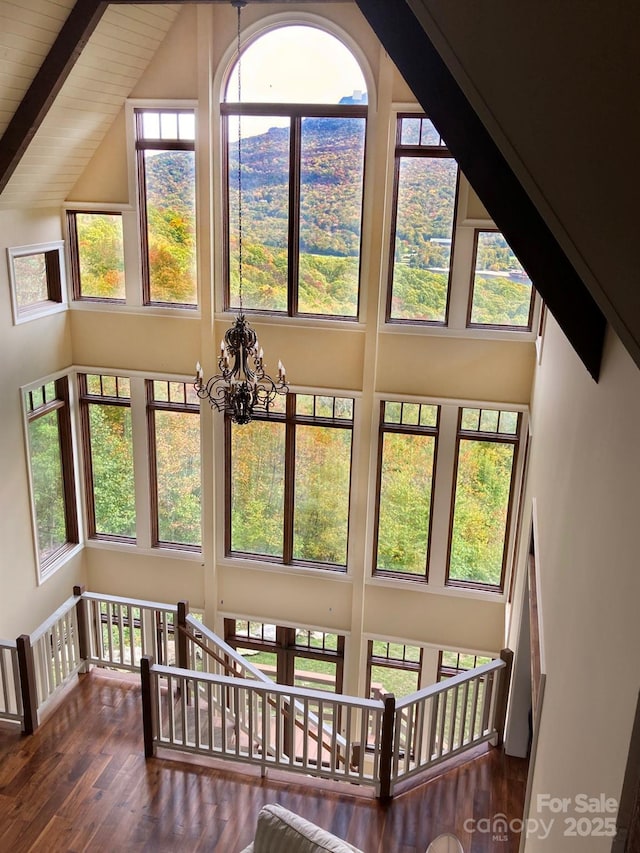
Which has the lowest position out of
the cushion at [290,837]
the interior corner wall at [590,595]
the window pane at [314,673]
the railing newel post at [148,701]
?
the window pane at [314,673]

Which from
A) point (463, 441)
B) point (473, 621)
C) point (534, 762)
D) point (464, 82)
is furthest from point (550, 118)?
point (473, 621)

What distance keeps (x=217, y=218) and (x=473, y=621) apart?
4.96 m

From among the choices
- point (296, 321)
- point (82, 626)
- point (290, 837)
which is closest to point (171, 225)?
point (296, 321)

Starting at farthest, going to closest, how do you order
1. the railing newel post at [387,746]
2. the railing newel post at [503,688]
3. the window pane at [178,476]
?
the window pane at [178,476] < the railing newel post at [503,688] < the railing newel post at [387,746]

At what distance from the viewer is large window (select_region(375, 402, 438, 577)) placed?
24.1ft

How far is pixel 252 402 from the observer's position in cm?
525

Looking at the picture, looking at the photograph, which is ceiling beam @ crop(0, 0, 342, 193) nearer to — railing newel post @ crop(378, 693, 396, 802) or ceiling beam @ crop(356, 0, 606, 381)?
ceiling beam @ crop(356, 0, 606, 381)

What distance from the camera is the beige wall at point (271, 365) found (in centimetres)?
673

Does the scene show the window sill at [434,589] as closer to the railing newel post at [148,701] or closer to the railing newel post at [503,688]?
the railing newel post at [503,688]

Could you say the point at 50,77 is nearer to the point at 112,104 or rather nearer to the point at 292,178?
the point at 112,104

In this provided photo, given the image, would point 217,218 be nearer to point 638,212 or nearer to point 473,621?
point 473,621

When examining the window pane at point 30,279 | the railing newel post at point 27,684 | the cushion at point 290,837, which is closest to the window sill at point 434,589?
the railing newel post at point 27,684

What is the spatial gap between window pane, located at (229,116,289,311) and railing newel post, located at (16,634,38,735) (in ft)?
12.5

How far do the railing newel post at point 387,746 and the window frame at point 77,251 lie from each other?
4.99m
